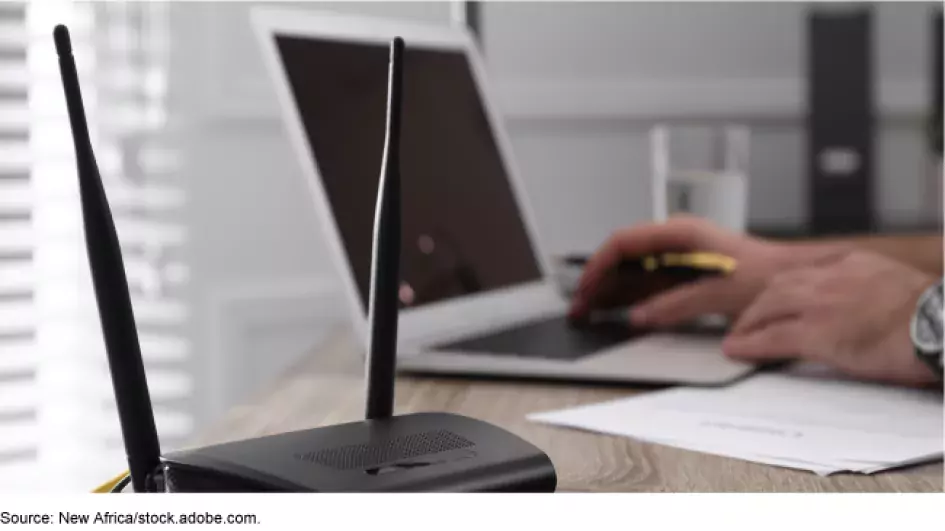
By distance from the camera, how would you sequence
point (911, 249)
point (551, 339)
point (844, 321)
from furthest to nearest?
point (911, 249), point (551, 339), point (844, 321)

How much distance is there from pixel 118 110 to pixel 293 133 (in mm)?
643

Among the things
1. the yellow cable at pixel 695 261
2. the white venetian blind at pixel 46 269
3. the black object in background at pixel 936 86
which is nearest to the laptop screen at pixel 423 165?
the yellow cable at pixel 695 261

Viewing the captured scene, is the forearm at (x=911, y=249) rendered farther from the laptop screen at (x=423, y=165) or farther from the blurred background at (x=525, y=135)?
the blurred background at (x=525, y=135)

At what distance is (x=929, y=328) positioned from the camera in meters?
0.65

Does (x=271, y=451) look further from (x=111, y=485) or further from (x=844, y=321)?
(x=844, y=321)

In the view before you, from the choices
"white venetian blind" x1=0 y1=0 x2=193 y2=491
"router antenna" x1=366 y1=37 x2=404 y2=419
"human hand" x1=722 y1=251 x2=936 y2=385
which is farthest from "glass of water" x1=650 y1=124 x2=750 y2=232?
"router antenna" x1=366 y1=37 x2=404 y2=419

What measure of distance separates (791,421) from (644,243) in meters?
0.35

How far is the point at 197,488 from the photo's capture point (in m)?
0.36

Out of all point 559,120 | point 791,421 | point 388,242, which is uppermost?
point 559,120

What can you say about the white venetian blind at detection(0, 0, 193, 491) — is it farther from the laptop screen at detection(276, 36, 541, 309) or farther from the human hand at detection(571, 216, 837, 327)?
the human hand at detection(571, 216, 837, 327)

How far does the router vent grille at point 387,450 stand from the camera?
14.3 inches

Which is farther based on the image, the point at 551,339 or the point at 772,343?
the point at 551,339

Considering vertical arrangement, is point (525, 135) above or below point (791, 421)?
above

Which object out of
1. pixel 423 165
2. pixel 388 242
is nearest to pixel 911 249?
pixel 423 165
